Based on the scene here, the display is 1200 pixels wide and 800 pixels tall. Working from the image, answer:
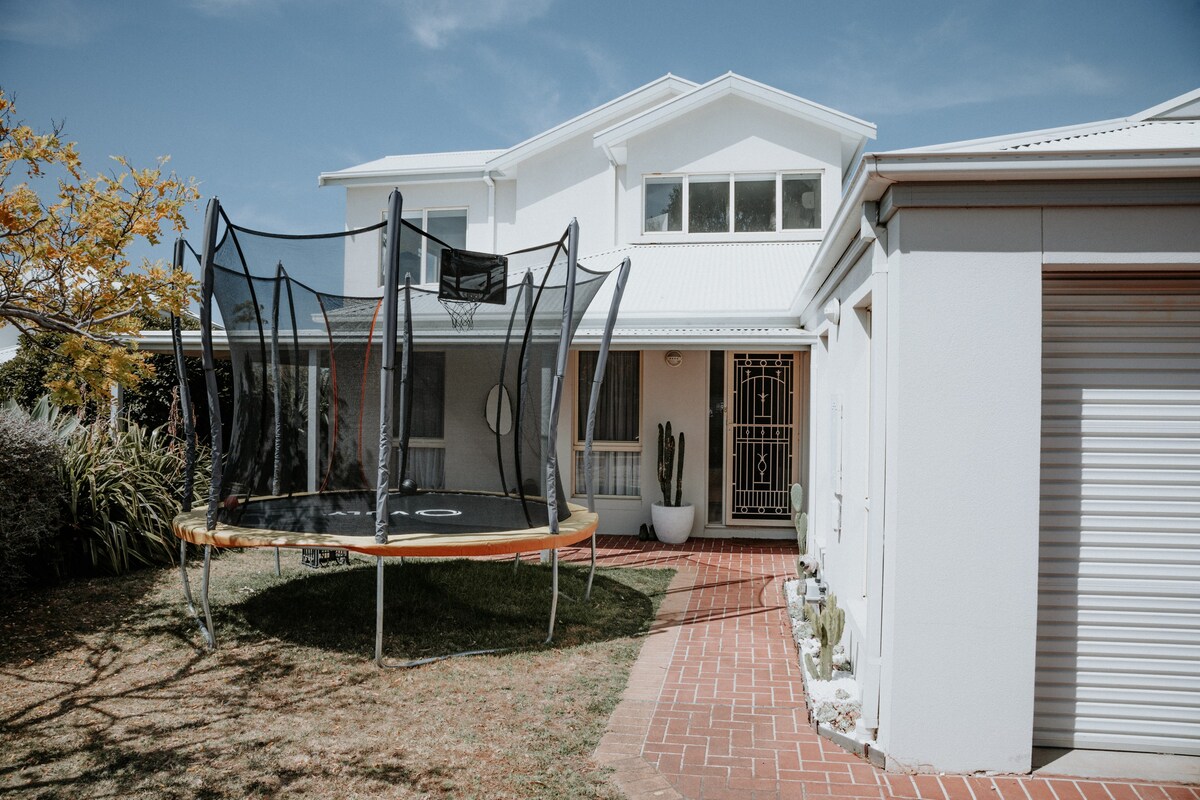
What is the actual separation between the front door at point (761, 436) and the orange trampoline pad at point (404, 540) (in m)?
5.30

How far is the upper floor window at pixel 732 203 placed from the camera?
1193 cm

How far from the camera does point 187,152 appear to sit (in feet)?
50.2

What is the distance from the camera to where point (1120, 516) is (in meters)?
3.94

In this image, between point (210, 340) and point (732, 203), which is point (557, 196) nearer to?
point (732, 203)

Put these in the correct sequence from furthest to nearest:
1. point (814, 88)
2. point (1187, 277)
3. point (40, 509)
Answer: point (814, 88)
point (40, 509)
point (1187, 277)

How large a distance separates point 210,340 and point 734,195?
8.59 metres

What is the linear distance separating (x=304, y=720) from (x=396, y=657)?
1.23 meters

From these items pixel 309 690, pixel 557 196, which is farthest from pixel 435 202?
pixel 309 690

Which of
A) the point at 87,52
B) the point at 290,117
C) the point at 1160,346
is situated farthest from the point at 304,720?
the point at 290,117

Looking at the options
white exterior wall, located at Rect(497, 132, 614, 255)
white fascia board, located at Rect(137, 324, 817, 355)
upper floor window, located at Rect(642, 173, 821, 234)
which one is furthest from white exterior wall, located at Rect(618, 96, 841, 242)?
white fascia board, located at Rect(137, 324, 817, 355)

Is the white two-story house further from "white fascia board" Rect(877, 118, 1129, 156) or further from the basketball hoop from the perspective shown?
"white fascia board" Rect(877, 118, 1129, 156)

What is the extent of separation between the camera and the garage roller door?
3900 millimetres

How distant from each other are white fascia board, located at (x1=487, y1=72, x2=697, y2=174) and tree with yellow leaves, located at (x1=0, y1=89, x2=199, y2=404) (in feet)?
28.8

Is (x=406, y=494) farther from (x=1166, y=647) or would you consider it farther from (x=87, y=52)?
(x=87, y=52)
